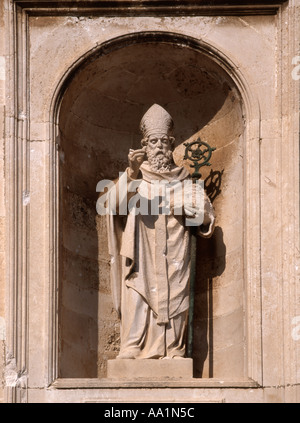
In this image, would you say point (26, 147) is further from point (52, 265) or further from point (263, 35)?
point (263, 35)

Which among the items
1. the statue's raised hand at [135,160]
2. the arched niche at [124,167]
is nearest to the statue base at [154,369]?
the arched niche at [124,167]

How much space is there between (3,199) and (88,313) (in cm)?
129

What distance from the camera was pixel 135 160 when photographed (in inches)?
582

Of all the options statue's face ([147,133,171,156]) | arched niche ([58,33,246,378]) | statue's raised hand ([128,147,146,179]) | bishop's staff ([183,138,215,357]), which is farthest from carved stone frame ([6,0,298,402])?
statue's face ([147,133,171,156])

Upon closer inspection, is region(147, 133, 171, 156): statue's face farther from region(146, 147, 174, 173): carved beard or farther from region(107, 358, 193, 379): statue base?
region(107, 358, 193, 379): statue base

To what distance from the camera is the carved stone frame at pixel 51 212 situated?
14.1 metres

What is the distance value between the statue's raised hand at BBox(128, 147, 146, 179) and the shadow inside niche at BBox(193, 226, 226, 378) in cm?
88

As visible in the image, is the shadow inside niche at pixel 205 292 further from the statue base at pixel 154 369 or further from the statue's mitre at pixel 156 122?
the statue's mitre at pixel 156 122

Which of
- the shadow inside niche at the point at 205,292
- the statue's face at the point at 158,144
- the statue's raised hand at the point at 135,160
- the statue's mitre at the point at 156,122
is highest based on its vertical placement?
the statue's mitre at the point at 156,122

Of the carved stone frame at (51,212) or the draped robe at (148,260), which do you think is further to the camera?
the draped robe at (148,260)

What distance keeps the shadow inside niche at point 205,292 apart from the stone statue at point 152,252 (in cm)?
28

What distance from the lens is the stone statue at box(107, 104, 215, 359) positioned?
14.6 meters

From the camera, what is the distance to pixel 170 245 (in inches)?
583
